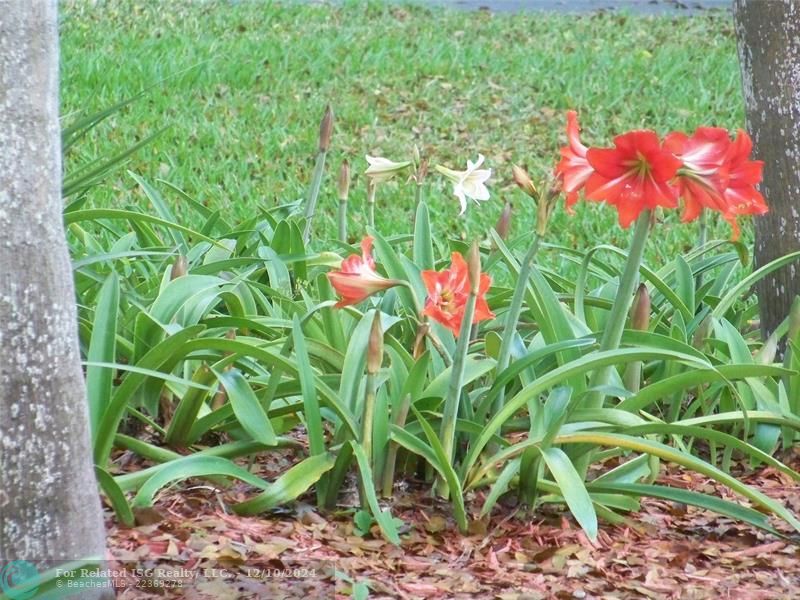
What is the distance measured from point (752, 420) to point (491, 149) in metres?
4.12

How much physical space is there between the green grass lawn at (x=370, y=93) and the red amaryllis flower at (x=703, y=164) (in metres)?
3.07

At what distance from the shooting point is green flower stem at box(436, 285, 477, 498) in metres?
2.33

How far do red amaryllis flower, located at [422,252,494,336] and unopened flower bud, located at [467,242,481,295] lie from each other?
0.13 meters

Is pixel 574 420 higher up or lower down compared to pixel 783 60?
lower down

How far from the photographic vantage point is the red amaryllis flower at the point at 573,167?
91.0 inches

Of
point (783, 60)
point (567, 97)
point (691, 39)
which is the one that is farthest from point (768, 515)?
point (691, 39)

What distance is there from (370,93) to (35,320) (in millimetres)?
5890

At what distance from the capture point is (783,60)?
3420 millimetres

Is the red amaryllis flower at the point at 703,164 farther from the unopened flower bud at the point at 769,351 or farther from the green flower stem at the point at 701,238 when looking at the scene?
the green flower stem at the point at 701,238

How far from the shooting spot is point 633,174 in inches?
87.8

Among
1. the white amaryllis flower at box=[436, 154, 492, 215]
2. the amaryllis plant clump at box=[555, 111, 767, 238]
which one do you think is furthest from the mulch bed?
the white amaryllis flower at box=[436, 154, 492, 215]

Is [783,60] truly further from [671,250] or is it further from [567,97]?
[567,97]

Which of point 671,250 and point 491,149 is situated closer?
point 671,250
